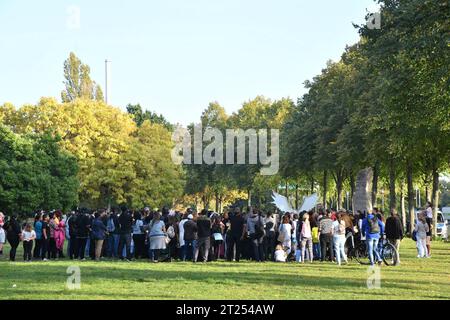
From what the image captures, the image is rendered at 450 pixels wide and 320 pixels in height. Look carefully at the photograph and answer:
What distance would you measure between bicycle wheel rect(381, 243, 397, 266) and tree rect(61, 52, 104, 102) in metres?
74.4

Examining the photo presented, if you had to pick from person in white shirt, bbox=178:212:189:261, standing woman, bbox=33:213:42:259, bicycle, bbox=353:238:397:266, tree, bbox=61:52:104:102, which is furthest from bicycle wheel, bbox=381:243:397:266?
tree, bbox=61:52:104:102

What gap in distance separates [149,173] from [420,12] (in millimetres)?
59983

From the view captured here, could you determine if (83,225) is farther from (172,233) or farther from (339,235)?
(339,235)

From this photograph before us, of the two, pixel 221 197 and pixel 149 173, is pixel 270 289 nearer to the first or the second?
pixel 149 173

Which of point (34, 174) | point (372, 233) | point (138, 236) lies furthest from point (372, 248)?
point (34, 174)

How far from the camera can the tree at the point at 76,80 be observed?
98625 millimetres

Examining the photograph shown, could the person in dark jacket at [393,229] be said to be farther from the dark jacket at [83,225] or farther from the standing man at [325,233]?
the dark jacket at [83,225]

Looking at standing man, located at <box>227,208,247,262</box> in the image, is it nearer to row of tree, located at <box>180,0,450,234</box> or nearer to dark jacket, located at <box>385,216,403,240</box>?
dark jacket, located at <box>385,216,403,240</box>

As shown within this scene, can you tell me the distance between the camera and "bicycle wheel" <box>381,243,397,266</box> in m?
27.4

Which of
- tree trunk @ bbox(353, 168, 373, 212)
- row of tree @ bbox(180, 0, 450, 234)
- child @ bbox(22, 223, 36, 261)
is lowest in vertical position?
child @ bbox(22, 223, 36, 261)

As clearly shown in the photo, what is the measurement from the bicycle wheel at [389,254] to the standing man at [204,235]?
6139 mm

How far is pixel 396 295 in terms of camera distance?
58.1ft

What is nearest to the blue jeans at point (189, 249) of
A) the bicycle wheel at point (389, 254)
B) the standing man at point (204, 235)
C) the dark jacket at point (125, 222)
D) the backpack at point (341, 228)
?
the standing man at point (204, 235)
